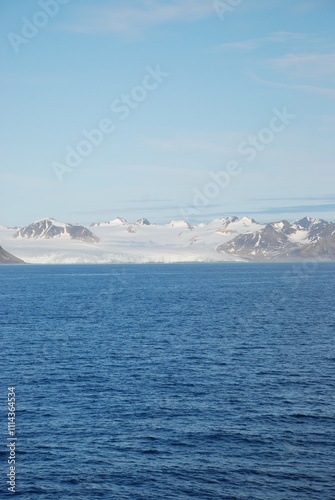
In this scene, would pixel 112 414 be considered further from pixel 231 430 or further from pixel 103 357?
pixel 103 357

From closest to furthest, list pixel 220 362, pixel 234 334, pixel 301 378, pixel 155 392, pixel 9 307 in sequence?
pixel 155 392 < pixel 301 378 < pixel 220 362 < pixel 234 334 < pixel 9 307

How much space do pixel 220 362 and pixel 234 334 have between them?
58.9ft

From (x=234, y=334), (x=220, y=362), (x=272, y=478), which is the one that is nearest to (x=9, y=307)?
(x=234, y=334)

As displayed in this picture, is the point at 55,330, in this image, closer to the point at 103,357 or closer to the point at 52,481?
the point at 103,357

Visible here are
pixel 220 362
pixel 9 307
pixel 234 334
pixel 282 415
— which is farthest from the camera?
pixel 9 307

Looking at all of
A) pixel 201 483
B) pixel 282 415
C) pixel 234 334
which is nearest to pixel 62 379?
pixel 282 415

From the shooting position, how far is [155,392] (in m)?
43.9

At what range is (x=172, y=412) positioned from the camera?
39188mm

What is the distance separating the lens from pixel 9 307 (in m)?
107

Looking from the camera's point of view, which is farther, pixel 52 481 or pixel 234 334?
pixel 234 334

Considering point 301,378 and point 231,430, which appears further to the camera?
point 301,378

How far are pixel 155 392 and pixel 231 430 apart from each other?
9.11m

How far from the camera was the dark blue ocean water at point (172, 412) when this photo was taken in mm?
29812

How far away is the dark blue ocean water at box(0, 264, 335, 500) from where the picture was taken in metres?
29.8
